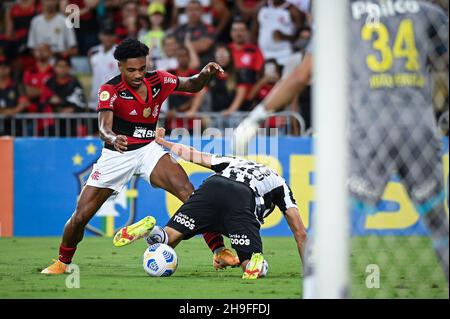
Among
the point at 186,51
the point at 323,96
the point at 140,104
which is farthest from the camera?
the point at 186,51

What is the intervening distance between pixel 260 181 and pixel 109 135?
1.55 metres

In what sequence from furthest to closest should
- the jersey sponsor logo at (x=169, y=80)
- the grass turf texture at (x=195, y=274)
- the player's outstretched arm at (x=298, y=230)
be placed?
the jersey sponsor logo at (x=169, y=80), the player's outstretched arm at (x=298, y=230), the grass turf texture at (x=195, y=274)

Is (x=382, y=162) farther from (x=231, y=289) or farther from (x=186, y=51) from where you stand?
(x=186, y=51)

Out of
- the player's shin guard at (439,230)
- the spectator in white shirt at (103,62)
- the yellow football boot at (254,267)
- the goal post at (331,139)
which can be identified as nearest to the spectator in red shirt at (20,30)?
the spectator in white shirt at (103,62)

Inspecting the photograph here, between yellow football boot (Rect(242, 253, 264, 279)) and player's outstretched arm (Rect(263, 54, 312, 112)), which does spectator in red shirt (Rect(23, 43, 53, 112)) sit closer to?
yellow football boot (Rect(242, 253, 264, 279))

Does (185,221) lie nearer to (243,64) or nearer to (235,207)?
(235,207)

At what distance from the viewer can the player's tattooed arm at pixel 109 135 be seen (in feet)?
30.6

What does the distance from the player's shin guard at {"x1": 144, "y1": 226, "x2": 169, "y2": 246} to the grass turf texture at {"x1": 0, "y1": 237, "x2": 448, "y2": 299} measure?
0.35 metres

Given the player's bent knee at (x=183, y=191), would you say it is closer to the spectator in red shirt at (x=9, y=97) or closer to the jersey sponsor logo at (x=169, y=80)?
the jersey sponsor logo at (x=169, y=80)

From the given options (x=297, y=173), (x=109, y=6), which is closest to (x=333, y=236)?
(x=297, y=173)

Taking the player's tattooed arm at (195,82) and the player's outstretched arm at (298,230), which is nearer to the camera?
the player's outstretched arm at (298,230)

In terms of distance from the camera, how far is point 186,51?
53.2 feet

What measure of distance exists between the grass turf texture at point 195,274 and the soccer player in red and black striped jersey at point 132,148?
401 mm

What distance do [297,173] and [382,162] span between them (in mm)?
6634
